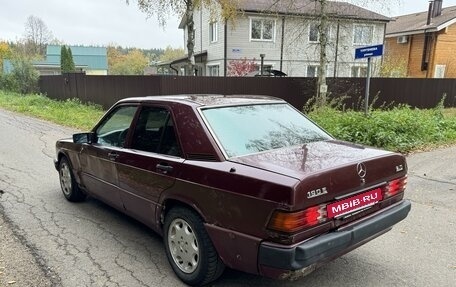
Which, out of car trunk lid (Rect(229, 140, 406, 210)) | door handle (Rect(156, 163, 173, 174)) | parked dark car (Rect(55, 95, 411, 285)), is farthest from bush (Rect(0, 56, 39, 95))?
car trunk lid (Rect(229, 140, 406, 210))

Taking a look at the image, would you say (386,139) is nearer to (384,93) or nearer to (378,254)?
(378,254)

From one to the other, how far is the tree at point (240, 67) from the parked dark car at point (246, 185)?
20.2 m

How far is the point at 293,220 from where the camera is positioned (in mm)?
2477

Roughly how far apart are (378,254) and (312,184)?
1773 millimetres

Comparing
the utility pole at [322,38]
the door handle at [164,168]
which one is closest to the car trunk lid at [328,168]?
the door handle at [164,168]

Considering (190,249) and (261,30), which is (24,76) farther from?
(190,249)

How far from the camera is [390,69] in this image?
20.4m

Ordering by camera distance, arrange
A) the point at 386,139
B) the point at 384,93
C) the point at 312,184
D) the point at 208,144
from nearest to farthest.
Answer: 1. the point at 312,184
2. the point at 208,144
3. the point at 386,139
4. the point at 384,93

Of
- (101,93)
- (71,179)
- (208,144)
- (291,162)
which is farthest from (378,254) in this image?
(101,93)

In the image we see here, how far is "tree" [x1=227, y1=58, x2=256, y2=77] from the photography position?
78.5ft

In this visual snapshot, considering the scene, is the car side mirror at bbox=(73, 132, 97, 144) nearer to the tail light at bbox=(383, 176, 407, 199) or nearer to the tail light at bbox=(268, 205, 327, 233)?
the tail light at bbox=(268, 205, 327, 233)

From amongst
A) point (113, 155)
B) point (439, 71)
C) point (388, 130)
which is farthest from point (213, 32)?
point (113, 155)

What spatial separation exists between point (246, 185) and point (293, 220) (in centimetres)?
40

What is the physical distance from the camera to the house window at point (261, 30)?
24325mm
